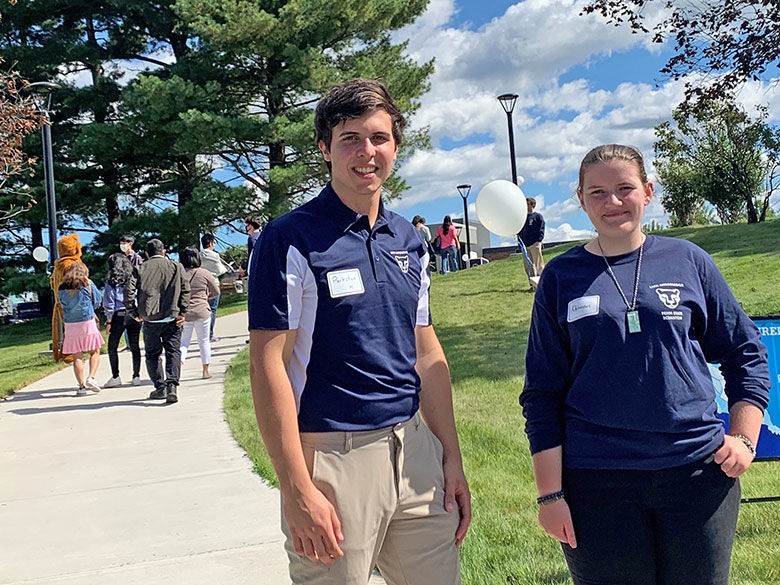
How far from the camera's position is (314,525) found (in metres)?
1.91

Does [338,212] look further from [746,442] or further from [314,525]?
[746,442]

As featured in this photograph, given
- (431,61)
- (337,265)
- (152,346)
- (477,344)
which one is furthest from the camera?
(431,61)

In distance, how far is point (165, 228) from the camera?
22734mm

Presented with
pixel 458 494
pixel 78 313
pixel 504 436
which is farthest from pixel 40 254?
pixel 458 494

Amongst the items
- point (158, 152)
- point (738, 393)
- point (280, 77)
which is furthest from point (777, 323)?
point (158, 152)

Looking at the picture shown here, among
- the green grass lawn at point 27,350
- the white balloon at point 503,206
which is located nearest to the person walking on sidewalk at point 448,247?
the green grass lawn at point 27,350

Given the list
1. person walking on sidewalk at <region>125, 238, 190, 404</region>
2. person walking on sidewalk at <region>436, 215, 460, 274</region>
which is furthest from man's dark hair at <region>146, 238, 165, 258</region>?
person walking on sidewalk at <region>436, 215, 460, 274</region>

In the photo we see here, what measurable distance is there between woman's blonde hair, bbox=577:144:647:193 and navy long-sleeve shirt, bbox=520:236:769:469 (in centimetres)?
22

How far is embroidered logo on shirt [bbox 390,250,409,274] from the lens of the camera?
2.16 meters

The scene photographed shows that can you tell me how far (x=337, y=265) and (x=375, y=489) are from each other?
640mm

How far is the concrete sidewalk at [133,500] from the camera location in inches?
160

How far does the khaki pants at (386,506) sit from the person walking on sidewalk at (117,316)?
816 centimetres

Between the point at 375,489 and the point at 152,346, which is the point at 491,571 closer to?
the point at 375,489

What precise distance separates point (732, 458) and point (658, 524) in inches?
11.1
